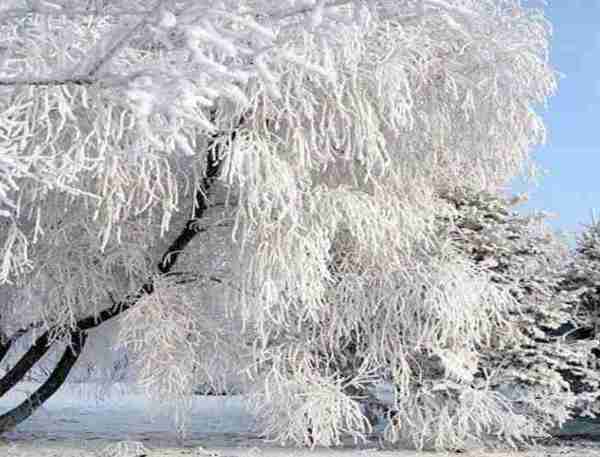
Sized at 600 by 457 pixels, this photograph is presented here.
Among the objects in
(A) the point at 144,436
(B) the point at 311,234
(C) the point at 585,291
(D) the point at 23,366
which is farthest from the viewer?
(A) the point at 144,436

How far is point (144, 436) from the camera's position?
29.4 feet

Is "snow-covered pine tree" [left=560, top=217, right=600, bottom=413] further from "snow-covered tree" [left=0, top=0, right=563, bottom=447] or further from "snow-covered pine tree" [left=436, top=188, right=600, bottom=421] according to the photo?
"snow-covered tree" [left=0, top=0, right=563, bottom=447]

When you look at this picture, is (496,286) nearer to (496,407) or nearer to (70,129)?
(496,407)

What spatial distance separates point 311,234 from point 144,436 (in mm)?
3682

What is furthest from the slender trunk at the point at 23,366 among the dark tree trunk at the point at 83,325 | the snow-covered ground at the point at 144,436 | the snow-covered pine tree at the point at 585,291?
the snow-covered pine tree at the point at 585,291

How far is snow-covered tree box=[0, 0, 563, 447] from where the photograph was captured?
6.17 metres

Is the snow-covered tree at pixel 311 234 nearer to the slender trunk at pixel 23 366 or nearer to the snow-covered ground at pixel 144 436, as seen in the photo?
the slender trunk at pixel 23 366

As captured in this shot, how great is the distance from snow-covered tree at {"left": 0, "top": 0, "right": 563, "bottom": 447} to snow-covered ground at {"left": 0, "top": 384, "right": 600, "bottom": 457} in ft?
1.06

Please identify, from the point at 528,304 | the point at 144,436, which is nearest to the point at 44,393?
the point at 144,436

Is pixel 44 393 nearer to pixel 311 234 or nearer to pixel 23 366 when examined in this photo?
pixel 23 366

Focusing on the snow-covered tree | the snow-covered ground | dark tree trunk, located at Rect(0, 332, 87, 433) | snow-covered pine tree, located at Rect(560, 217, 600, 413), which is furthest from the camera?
snow-covered pine tree, located at Rect(560, 217, 600, 413)

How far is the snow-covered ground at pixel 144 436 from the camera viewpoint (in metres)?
7.44

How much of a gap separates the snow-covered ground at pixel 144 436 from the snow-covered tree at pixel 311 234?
32 centimetres

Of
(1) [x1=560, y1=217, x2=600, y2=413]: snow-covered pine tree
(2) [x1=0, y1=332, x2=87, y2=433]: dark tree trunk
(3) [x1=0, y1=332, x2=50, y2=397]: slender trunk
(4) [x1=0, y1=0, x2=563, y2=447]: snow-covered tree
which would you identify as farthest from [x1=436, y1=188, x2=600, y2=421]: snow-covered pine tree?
(3) [x1=0, y1=332, x2=50, y2=397]: slender trunk
